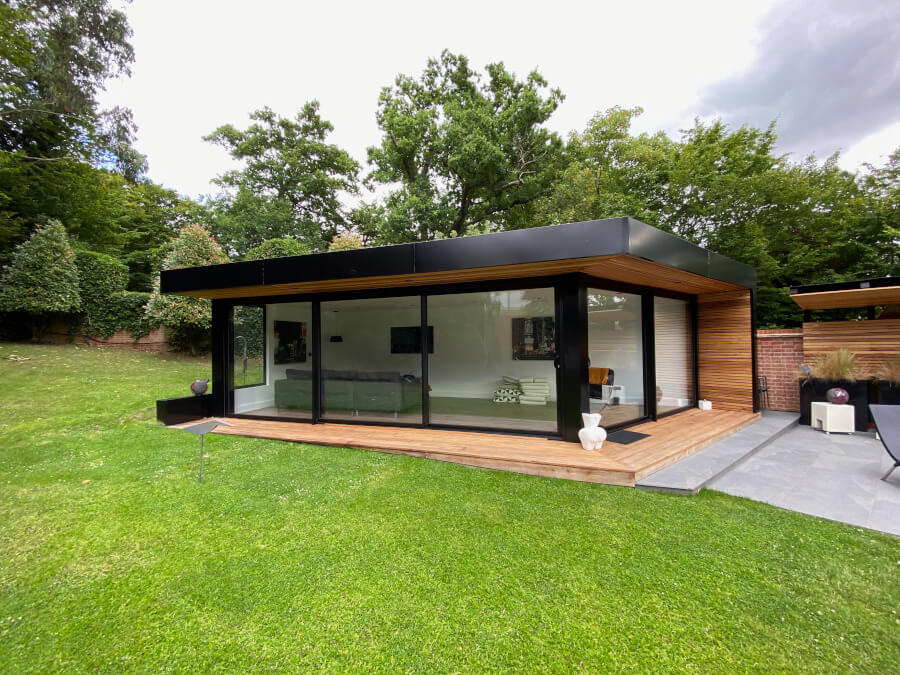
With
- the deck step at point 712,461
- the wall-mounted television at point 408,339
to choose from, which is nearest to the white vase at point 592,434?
the deck step at point 712,461

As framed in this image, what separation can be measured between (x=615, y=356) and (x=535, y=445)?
1.94 meters

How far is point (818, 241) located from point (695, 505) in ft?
44.7

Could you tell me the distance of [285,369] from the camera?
21.2 feet

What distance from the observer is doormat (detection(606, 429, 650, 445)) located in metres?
4.83

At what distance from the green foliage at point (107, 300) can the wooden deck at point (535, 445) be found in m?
10.6

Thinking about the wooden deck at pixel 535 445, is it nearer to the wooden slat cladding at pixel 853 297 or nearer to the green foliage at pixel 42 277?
the wooden slat cladding at pixel 853 297

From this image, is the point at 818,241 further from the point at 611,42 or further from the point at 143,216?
the point at 143,216

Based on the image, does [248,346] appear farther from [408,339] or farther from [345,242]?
[345,242]

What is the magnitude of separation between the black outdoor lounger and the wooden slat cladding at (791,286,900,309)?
2059 millimetres

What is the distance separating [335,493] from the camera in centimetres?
357

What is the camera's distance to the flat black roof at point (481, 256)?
387cm

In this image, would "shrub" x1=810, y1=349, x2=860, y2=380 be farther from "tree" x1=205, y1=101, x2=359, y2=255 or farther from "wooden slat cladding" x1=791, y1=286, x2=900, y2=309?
"tree" x1=205, y1=101, x2=359, y2=255

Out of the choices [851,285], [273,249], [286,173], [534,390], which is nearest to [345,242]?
[273,249]

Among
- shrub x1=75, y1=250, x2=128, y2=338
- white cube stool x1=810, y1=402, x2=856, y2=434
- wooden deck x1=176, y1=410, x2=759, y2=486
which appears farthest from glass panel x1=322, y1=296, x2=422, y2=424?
shrub x1=75, y1=250, x2=128, y2=338
